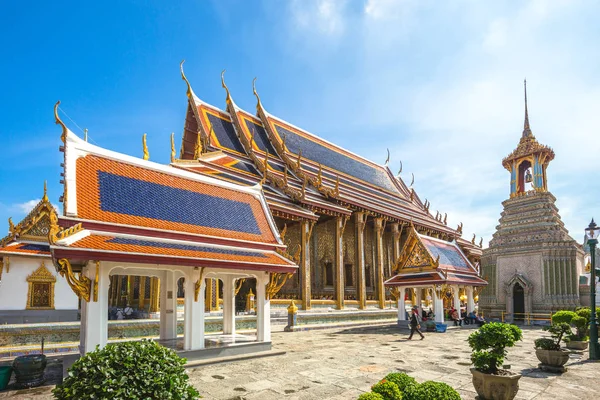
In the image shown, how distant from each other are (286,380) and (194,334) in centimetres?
252

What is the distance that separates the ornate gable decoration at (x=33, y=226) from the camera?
1546 cm

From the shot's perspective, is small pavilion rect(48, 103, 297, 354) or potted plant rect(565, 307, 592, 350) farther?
potted plant rect(565, 307, 592, 350)

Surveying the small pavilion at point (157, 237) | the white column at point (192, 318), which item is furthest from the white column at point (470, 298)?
the white column at point (192, 318)

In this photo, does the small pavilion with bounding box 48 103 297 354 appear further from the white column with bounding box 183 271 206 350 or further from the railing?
the railing

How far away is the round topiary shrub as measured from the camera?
3.58 meters

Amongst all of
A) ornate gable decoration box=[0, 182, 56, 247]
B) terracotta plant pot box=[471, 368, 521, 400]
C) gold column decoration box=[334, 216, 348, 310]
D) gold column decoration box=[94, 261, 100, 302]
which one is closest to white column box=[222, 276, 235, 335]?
gold column decoration box=[94, 261, 100, 302]

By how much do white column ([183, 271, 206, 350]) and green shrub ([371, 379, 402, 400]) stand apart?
6080 millimetres

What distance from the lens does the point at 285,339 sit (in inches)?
558

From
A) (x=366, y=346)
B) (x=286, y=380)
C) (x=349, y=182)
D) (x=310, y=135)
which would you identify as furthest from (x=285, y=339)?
(x=310, y=135)

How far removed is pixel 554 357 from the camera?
859cm

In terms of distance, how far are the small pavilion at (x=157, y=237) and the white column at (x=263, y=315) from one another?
2 centimetres

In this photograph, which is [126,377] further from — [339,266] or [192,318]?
[339,266]

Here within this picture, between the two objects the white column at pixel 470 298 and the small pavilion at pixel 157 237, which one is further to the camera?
the white column at pixel 470 298

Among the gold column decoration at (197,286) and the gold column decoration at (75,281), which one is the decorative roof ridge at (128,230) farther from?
the gold column decoration at (197,286)
